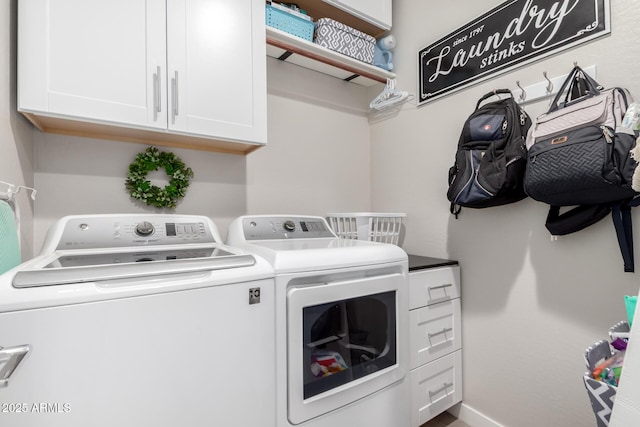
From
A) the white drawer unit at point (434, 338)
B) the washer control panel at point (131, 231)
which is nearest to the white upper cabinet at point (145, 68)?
the washer control panel at point (131, 231)

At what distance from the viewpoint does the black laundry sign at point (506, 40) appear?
1.35m

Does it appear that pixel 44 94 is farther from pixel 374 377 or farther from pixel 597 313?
pixel 597 313

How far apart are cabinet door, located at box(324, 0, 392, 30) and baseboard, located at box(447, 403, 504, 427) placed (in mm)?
2476

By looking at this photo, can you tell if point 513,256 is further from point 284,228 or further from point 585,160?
point 284,228

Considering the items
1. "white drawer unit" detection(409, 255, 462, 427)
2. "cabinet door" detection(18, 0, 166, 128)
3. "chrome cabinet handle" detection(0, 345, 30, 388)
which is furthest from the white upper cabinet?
"white drawer unit" detection(409, 255, 462, 427)

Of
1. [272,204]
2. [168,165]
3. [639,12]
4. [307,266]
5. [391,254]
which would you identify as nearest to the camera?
[307,266]

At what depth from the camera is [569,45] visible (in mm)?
1384

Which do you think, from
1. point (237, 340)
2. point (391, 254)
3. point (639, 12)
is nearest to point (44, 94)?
point (237, 340)

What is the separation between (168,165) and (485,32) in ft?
6.18

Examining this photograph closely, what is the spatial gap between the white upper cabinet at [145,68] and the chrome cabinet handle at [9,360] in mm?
901

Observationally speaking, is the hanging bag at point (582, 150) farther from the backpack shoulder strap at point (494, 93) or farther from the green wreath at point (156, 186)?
the green wreath at point (156, 186)

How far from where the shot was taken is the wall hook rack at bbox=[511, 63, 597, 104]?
54.7 inches

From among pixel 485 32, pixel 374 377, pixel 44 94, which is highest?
pixel 485 32

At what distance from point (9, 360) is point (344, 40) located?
211cm
